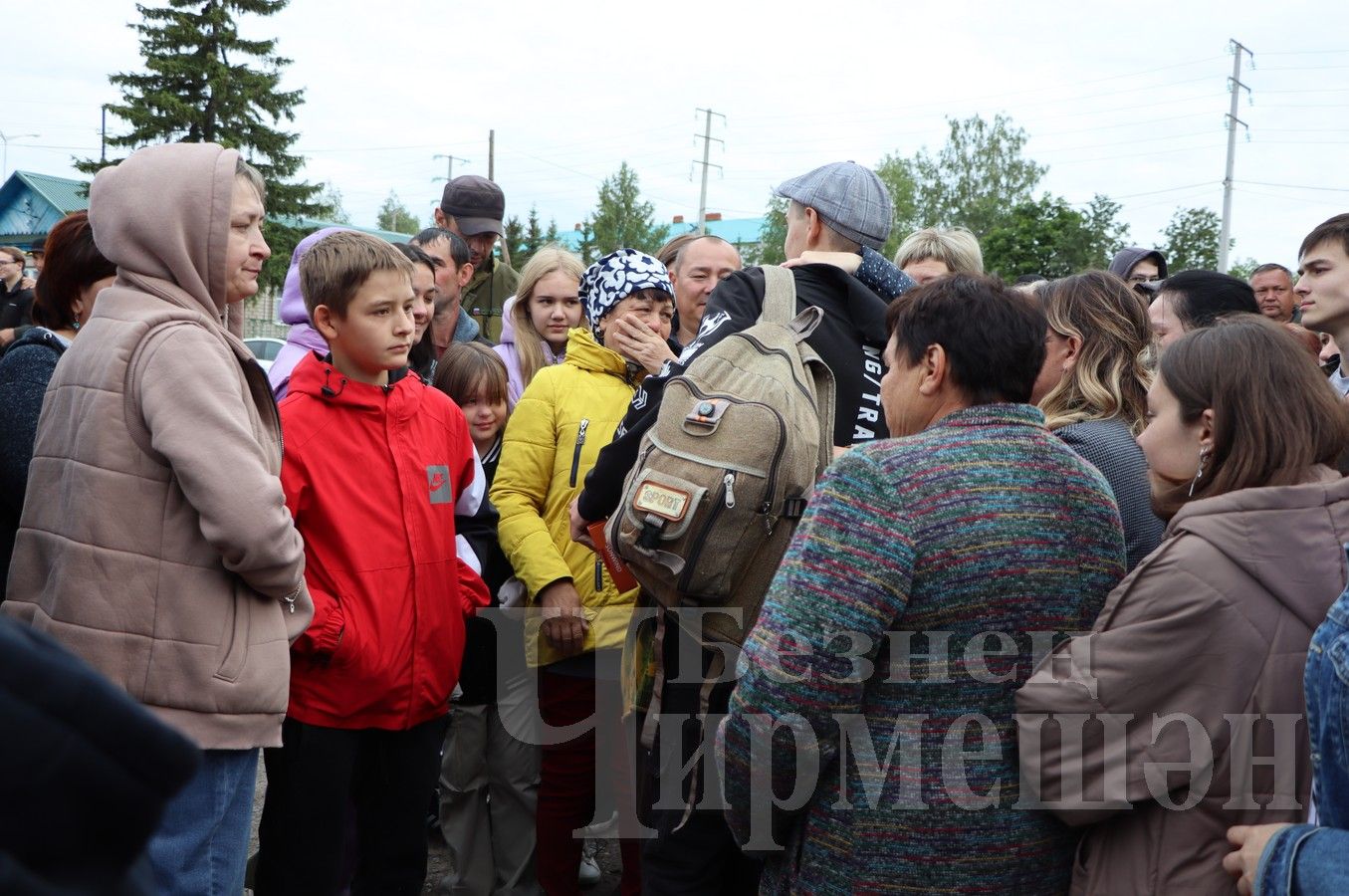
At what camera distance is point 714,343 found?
284 centimetres

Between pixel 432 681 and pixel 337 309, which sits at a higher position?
pixel 337 309

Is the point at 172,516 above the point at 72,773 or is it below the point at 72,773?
below

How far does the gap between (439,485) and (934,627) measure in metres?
1.67

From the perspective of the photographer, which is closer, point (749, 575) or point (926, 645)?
point (926, 645)

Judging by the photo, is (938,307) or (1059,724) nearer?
(1059,724)

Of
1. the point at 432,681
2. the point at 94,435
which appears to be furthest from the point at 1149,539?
the point at 94,435

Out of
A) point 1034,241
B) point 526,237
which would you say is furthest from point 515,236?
point 1034,241

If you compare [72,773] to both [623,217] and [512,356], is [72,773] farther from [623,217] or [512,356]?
[623,217]

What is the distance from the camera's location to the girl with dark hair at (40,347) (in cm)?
282

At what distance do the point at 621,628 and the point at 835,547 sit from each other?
182 cm

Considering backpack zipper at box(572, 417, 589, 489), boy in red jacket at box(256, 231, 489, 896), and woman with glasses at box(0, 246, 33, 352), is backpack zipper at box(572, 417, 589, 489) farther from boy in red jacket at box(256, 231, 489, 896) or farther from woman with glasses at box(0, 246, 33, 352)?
woman with glasses at box(0, 246, 33, 352)

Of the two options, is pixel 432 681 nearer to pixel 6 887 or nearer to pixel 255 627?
pixel 255 627

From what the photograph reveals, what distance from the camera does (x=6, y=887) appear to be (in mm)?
887

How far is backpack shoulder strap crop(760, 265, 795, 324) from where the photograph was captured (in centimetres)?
293
